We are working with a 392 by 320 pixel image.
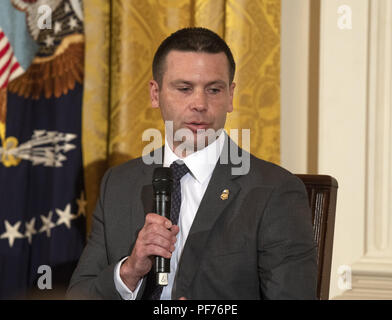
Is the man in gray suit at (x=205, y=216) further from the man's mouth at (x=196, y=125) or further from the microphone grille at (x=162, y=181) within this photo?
the microphone grille at (x=162, y=181)

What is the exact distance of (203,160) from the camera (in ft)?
5.82

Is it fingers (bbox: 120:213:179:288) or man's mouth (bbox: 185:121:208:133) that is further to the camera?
man's mouth (bbox: 185:121:208:133)

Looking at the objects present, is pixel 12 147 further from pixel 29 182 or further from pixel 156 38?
pixel 156 38

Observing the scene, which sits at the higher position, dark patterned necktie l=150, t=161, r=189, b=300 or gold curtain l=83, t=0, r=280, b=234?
gold curtain l=83, t=0, r=280, b=234

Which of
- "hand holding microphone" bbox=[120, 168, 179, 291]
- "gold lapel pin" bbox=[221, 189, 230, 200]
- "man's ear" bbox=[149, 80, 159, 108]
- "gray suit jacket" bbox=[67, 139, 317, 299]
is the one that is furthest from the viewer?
"man's ear" bbox=[149, 80, 159, 108]

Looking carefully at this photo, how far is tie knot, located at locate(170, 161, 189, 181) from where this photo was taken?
1.75m

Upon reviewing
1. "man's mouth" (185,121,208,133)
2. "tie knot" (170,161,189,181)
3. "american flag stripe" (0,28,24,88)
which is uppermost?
"american flag stripe" (0,28,24,88)

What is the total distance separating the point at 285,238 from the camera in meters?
1.59

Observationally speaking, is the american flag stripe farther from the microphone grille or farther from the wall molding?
the wall molding

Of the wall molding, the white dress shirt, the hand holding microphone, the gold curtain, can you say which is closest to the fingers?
the hand holding microphone

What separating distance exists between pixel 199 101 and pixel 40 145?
93cm

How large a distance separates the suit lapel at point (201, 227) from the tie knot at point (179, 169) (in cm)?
9

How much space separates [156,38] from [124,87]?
0.82 ft

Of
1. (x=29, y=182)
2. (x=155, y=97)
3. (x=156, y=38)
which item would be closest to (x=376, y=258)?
A: (x=155, y=97)
